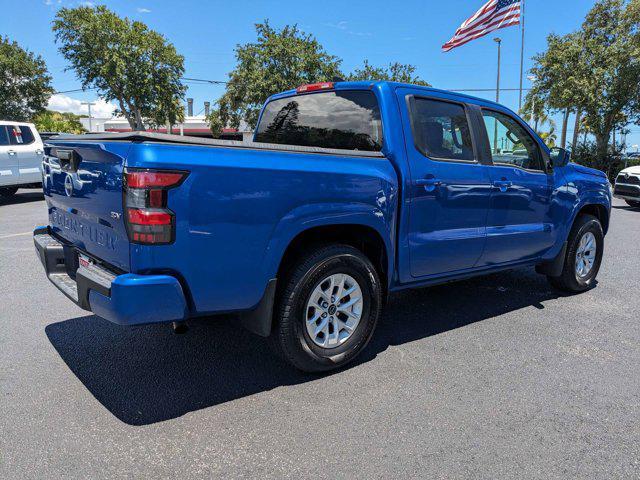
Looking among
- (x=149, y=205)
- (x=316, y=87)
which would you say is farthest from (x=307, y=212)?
(x=316, y=87)

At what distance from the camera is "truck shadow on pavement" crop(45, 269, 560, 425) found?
3.09 m

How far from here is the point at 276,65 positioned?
24.8m

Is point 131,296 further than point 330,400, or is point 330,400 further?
point 330,400

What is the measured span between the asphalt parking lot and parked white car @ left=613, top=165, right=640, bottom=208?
11162 mm

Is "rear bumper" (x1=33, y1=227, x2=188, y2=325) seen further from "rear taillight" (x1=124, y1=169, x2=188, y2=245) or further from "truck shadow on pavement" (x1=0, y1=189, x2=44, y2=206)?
"truck shadow on pavement" (x1=0, y1=189, x2=44, y2=206)

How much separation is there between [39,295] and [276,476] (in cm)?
379

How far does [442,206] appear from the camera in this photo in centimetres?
388

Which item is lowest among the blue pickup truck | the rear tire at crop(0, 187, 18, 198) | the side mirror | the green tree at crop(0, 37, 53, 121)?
the rear tire at crop(0, 187, 18, 198)

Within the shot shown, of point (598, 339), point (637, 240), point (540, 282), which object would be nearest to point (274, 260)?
point (598, 339)

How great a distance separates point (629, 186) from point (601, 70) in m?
13.6

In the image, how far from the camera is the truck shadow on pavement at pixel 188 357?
309cm

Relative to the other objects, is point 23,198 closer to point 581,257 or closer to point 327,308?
point 327,308

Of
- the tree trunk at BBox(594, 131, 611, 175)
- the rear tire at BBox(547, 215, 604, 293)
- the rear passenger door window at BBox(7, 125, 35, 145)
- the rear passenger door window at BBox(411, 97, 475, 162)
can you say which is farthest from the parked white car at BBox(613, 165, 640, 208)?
the rear passenger door window at BBox(7, 125, 35, 145)

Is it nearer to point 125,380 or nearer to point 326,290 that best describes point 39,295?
point 125,380
